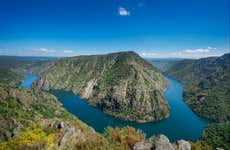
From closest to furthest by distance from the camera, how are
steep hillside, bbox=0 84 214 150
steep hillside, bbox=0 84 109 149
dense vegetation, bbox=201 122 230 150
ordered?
steep hillside, bbox=0 84 214 150
steep hillside, bbox=0 84 109 149
dense vegetation, bbox=201 122 230 150

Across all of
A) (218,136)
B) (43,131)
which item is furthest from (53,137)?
(218,136)

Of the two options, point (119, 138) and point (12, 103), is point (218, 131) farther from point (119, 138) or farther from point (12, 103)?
point (12, 103)

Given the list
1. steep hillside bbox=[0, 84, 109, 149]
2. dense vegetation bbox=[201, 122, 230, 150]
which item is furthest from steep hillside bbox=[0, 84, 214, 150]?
dense vegetation bbox=[201, 122, 230, 150]

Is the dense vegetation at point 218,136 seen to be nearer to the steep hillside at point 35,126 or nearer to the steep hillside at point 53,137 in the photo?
the steep hillside at point 53,137

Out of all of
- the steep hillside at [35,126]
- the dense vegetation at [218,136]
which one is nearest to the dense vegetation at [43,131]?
the steep hillside at [35,126]

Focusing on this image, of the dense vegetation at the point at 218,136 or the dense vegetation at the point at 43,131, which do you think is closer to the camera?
the dense vegetation at the point at 43,131

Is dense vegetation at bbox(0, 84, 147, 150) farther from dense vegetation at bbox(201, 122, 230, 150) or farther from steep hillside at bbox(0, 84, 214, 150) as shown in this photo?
dense vegetation at bbox(201, 122, 230, 150)

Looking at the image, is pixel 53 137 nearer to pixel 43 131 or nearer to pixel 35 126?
pixel 43 131

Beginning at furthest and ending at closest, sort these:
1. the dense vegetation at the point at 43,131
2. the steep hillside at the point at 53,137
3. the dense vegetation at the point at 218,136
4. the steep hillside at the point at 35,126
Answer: the dense vegetation at the point at 218,136
the dense vegetation at the point at 43,131
the steep hillside at the point at 35,126
the steep hillside at the point at 53,137

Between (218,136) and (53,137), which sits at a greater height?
(53,137)

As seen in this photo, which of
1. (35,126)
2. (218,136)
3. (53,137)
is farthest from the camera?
(218,136)

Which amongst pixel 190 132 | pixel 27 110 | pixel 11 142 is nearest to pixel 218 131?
pixel 190 132
